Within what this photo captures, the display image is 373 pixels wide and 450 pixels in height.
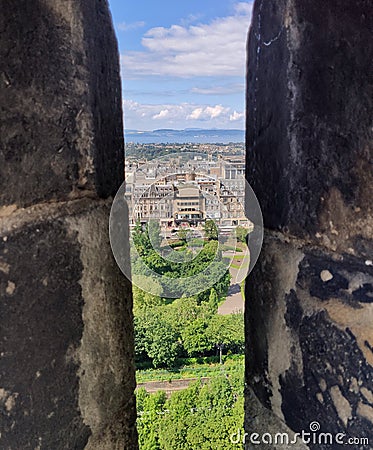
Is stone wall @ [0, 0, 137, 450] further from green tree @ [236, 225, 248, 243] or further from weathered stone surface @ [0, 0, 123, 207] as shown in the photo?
green tree @ [236, 225, 248, 243]

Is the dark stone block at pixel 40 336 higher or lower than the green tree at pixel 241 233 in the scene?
lower

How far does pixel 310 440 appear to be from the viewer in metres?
0.61

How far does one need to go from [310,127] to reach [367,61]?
0.32 feet

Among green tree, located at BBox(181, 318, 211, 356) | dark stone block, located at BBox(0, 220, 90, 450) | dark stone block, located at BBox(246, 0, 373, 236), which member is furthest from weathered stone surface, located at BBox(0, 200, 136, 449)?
dark stone block, located at BBox(246, 0, 373, 236)

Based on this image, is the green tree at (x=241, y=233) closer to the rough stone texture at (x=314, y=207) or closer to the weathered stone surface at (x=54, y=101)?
the rough stone texture at (x=314, y=207)

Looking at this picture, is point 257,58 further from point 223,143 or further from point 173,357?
point 173,357

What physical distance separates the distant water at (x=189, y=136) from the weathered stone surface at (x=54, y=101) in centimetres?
9

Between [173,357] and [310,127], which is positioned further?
[173,357]

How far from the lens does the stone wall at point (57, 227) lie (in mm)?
507

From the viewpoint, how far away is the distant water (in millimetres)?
690

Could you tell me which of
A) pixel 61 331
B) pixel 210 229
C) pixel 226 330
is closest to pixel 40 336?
pixel 61 331

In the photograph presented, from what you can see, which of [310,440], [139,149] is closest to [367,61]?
[139,149]

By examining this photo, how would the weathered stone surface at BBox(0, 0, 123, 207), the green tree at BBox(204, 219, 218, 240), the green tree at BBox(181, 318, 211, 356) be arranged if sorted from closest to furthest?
the weathered stone surface at BBox(0, 0, 123, 207), the green tree at BBox(204, 219, 218, 240), the green tree at BBox(181, 318, 211, 356)

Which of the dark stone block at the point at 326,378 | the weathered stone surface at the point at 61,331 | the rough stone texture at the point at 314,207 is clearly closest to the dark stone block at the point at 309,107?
the rough stone texture at the point at 314,207
